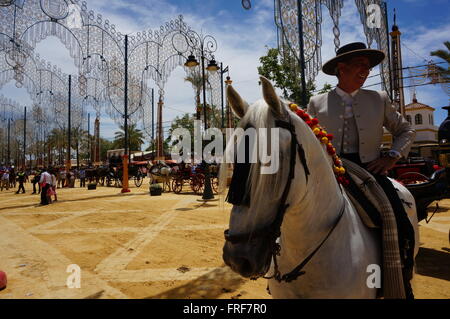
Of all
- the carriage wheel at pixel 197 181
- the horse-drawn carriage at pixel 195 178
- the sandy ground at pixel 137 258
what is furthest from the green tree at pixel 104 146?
the sandy ground at pixel 137 258

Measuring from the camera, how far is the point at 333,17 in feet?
24.1

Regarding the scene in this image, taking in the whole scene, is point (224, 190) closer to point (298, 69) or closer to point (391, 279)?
point (391, 279)

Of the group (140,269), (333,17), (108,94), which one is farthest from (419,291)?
(108,94)

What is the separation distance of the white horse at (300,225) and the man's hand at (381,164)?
473 millimetres

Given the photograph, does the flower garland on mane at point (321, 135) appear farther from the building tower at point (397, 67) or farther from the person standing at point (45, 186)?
the building tower at point (397, 67)

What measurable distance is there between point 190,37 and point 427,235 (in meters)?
13.9

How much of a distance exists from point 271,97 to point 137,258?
456cm

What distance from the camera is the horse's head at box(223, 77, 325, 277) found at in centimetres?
112

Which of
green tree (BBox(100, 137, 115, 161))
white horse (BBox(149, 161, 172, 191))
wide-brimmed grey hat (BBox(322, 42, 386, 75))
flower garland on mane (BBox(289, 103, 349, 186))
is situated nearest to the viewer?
flower garland on mane (BBox(289, 103, 349, 186))

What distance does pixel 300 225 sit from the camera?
1445 mm

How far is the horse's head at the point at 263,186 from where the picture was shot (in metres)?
1.12

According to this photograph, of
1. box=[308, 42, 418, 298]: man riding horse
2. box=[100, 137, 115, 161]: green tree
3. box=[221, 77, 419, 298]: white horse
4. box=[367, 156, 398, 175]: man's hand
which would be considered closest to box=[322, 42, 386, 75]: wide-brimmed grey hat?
box=[308, 42, 418, 298]: man riding horse

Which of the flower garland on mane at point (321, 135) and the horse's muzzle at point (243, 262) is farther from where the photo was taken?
the flower garland on mane at point (321, 135)

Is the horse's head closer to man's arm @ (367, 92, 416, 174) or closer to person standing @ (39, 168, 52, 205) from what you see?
man's arm @ (367, 92, 416, 174)
